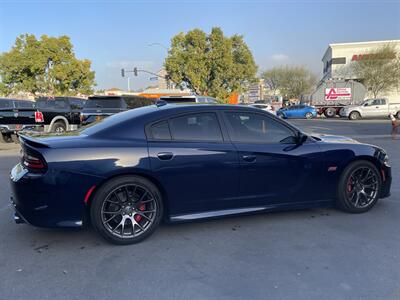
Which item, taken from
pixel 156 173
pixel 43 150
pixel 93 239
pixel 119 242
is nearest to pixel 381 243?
pixel 156 173

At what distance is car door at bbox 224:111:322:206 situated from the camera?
417 centimetres

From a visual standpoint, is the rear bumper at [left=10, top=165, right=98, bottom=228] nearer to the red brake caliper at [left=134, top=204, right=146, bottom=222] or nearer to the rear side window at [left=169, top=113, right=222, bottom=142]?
the red brake caliper at [left=134, top=204, right=146, bottom=222]

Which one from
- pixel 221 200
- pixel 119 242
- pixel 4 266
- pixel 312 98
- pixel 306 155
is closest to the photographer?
pixel 4 266

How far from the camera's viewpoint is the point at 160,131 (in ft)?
13.0

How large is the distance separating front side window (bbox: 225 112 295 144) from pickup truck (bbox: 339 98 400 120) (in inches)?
1040

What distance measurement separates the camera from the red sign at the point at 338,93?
32.5m

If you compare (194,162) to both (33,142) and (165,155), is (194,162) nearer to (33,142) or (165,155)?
(165,155)

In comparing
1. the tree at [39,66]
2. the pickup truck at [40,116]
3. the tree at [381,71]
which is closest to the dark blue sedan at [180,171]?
the pickup truck at [40,116]

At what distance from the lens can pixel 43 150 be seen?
3555 millimetres

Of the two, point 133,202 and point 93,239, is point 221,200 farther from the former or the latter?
point 93,239

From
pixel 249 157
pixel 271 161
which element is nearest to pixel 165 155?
pixel 249 157

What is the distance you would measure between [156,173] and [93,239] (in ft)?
3.46

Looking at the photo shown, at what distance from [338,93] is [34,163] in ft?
108

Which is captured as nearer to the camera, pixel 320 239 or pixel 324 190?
pixel 320 239
